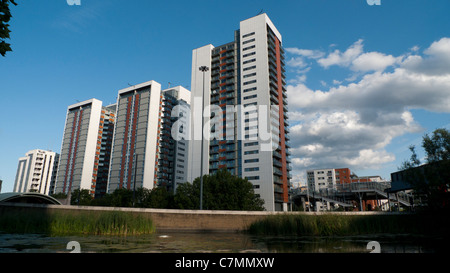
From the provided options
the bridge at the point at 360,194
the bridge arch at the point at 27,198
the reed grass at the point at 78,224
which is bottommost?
the reed grass at the point at 78,224

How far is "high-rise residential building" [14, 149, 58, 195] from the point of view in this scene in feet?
521

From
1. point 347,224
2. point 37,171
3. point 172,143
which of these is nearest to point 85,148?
point 172,143

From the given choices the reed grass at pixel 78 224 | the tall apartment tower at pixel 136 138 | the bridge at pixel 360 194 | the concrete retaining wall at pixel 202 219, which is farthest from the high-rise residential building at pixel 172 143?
the reed grass at pixel 78 224

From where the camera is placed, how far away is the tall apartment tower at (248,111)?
75688mm

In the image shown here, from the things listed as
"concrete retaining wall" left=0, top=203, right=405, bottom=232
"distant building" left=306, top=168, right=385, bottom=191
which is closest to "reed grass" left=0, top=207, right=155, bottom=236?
"concrete retaining wall" left=0, top=203, right=405, bottom=232

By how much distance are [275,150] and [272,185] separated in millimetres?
10888

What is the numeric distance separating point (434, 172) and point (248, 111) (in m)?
59.0

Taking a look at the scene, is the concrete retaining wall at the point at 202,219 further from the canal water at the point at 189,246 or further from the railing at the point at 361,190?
the railing at the point at 361,190

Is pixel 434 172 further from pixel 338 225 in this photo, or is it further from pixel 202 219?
pixel 202 219

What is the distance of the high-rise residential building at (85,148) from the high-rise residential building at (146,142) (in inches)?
620

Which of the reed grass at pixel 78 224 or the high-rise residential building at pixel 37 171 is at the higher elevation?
the high-rise residential building at pixel 37 171

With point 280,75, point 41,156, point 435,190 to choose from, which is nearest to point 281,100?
point 280,75

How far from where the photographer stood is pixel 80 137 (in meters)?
126
